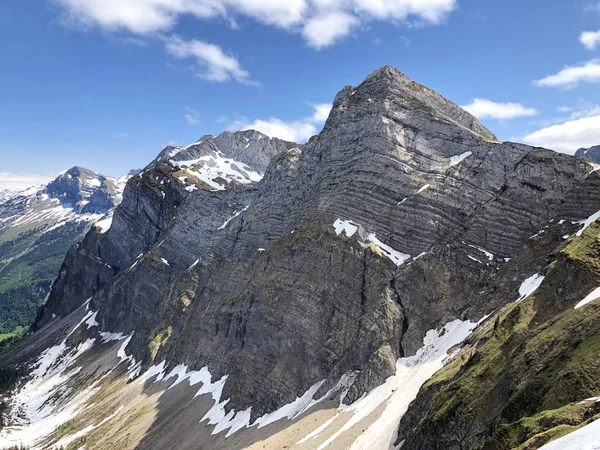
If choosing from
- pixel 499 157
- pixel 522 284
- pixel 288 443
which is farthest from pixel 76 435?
pixel 499 157

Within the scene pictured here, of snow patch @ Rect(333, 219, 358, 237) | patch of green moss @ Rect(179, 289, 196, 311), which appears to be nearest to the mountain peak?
snow patch @ Rect(333, 219, 358, 237)

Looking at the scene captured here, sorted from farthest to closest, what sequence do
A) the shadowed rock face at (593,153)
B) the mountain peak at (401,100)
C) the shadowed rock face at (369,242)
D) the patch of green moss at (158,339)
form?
the shadowed rock face at (593,153)
the patch of green moss at (158,339)
the mountain peak at (401,100)
the shadowed rock face at (369,242)

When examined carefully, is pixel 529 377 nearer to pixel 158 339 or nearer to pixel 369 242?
pixel 369 242

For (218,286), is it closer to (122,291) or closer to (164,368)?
(164,368)

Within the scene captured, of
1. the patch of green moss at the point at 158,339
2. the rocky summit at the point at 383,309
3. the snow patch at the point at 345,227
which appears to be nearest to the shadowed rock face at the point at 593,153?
the rocky summit at the point at 383,309

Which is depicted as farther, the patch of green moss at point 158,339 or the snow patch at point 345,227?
the patch of green moss at point 158,339

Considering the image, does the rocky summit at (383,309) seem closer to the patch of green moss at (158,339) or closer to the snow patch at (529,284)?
the snow patch at (529,284)
